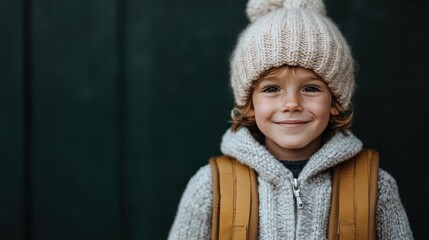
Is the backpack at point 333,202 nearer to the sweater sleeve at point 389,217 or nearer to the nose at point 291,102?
the sweater sleeve at point 389,217

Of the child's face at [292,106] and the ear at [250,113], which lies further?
the ear at [250,113]

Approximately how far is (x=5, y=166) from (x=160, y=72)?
632 millimetres

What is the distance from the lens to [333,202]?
1.99 m

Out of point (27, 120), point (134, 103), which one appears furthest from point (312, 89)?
point (27, 120)

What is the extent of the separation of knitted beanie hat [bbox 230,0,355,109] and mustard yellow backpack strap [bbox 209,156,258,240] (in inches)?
8.5

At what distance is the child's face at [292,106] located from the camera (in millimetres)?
1955

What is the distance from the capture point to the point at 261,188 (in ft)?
6.63

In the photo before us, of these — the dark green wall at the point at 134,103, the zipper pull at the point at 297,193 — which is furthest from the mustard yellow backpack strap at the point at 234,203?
the dark green wall at the point at 134,103

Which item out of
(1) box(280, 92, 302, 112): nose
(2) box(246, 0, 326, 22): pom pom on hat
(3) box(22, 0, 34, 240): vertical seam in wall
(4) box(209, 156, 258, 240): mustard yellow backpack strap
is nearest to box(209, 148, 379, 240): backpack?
(4) box(209, 156, 258, 240): mustard yellow backpack strap

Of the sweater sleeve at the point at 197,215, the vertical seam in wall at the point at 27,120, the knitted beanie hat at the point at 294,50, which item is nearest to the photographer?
the knitted beanie hat at the point at 294,50

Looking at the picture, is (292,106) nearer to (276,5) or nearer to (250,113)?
(250,113)

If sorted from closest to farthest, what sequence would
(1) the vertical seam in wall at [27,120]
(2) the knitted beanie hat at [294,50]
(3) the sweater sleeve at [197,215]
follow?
1. (2) the knitted beanie hat at [294,50]
2. (3) the sweater sleeve at [197,215]
3. (1) the vertical seam in wall at [27,120]

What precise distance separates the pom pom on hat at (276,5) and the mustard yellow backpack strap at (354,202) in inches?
19.3

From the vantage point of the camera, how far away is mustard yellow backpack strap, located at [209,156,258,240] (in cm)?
196
